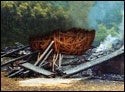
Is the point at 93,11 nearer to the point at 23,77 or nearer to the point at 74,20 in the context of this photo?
the point at 74,20

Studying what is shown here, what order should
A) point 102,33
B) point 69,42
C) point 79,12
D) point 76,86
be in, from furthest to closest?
point 79,12 → point 102,33 → point 69,42 → point 76,86

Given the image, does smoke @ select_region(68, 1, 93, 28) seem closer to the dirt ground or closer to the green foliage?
the green foliage

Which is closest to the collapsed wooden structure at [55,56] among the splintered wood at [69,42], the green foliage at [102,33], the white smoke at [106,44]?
the splintered wood at [69,42]

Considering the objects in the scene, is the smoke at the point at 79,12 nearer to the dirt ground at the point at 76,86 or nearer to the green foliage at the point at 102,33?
the green foliage at the point at 102,33

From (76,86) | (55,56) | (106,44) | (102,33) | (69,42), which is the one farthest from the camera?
(102,33)

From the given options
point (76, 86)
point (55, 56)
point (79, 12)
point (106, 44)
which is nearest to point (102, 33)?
point (79, 12)

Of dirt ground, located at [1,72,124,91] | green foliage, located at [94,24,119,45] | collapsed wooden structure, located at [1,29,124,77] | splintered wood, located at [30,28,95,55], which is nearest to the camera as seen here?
dirt ground, located at [1,72,124,91]

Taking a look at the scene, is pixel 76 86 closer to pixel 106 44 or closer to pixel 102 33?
pixel 106 44

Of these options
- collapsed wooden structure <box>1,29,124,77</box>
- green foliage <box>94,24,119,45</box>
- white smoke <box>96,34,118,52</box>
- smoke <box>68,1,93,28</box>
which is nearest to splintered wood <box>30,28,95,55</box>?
collapsed wooden structure <box>1,29,124,77</box>

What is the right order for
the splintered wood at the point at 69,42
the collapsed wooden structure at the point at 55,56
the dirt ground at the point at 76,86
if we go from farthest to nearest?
the splintered wood at the point at 69,42, the collapsed wooden structure at the point at 55,56, the dirt ground at the point at 76,86

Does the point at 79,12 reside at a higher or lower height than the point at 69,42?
higher

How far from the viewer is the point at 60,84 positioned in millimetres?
11336

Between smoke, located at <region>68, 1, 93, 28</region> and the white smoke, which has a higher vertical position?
smoke, located at <region>68, 1, 93, 28</region>

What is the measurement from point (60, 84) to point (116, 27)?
10.9m
